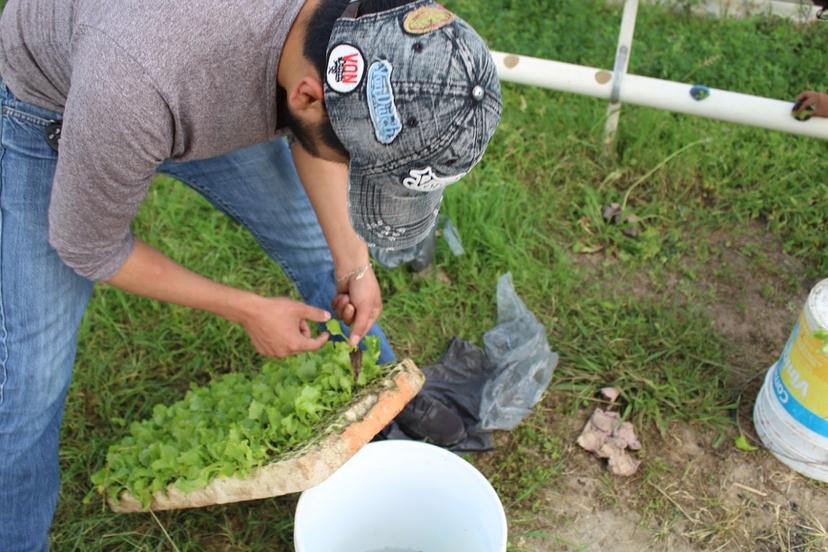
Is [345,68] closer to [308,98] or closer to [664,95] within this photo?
[308,98]

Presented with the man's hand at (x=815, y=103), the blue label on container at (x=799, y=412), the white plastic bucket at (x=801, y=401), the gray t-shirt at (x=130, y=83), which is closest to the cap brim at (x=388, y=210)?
the gray t-shirt at (x=130, y=83)

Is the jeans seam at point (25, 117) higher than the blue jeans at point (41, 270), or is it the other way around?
the jeans seam at point (25, 117)

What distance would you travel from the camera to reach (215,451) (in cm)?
197

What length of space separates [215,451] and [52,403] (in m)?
0.44

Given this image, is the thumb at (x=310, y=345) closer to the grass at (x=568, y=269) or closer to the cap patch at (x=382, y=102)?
the grass at (x=568, y=269)

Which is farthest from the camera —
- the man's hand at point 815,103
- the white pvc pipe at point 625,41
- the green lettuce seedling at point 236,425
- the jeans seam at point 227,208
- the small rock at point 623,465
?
the white pvc pipe at point 625,41

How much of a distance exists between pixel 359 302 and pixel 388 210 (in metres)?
0.67

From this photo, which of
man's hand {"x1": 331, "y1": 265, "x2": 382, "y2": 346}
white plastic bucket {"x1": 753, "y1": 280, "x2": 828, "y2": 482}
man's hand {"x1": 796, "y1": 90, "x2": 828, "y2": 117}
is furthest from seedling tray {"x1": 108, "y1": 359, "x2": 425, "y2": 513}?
man's hand {"x1": 796, "y1": 90, "x2": 828, "y2": 117}

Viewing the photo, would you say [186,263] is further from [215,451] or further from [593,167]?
[593,167]

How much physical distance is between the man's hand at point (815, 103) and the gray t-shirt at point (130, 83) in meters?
2.18

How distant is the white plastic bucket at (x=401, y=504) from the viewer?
1896 millimetres

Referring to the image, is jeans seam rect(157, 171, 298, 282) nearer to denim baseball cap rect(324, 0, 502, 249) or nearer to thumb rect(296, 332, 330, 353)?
thumb rect(296, 332, 330, 353)

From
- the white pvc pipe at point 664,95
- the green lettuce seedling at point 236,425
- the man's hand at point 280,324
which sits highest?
the white pvc pipe at point 664,95

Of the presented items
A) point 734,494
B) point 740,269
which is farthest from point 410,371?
point 740,269
